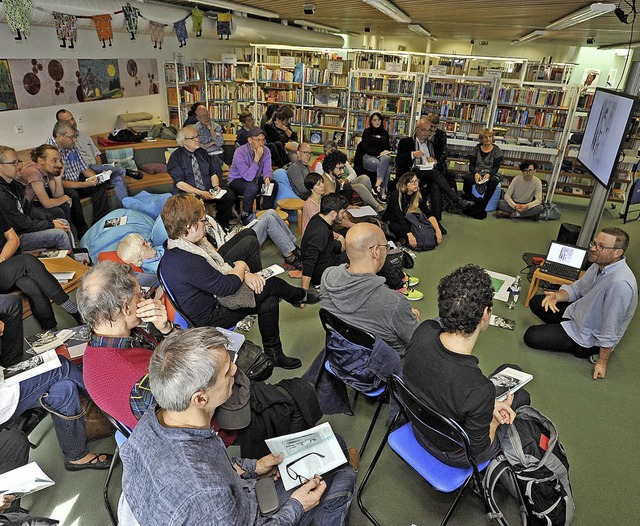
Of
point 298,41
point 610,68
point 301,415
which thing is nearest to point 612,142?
point 301,415

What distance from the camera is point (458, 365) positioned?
1815 millimetres

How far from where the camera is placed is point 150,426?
1386mm

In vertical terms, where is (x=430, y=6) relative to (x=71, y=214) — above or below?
above

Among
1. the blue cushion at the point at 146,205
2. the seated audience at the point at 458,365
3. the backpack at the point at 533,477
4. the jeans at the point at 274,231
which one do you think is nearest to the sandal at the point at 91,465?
the seated audience at the point at 458,365

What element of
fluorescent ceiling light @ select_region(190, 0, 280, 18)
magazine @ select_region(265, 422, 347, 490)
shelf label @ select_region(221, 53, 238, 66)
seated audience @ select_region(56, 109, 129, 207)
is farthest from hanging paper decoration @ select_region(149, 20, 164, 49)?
magazine @ select_region(265, 422, 347, 490)

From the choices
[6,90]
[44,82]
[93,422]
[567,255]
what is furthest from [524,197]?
[6,90]

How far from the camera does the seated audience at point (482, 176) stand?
6.84 metres

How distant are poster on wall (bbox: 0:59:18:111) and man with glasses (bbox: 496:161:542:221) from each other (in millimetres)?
7077

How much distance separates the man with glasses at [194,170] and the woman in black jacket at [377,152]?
104 inches

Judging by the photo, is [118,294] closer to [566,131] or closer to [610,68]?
[566,131]

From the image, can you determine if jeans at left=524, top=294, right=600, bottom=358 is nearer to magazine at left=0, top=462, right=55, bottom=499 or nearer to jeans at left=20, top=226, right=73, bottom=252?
magazine at left=0, top=462, right=55, bottom=499

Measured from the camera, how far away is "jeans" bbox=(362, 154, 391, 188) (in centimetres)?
717

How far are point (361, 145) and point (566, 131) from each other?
11.6 ft

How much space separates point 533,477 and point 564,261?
2.83 m
